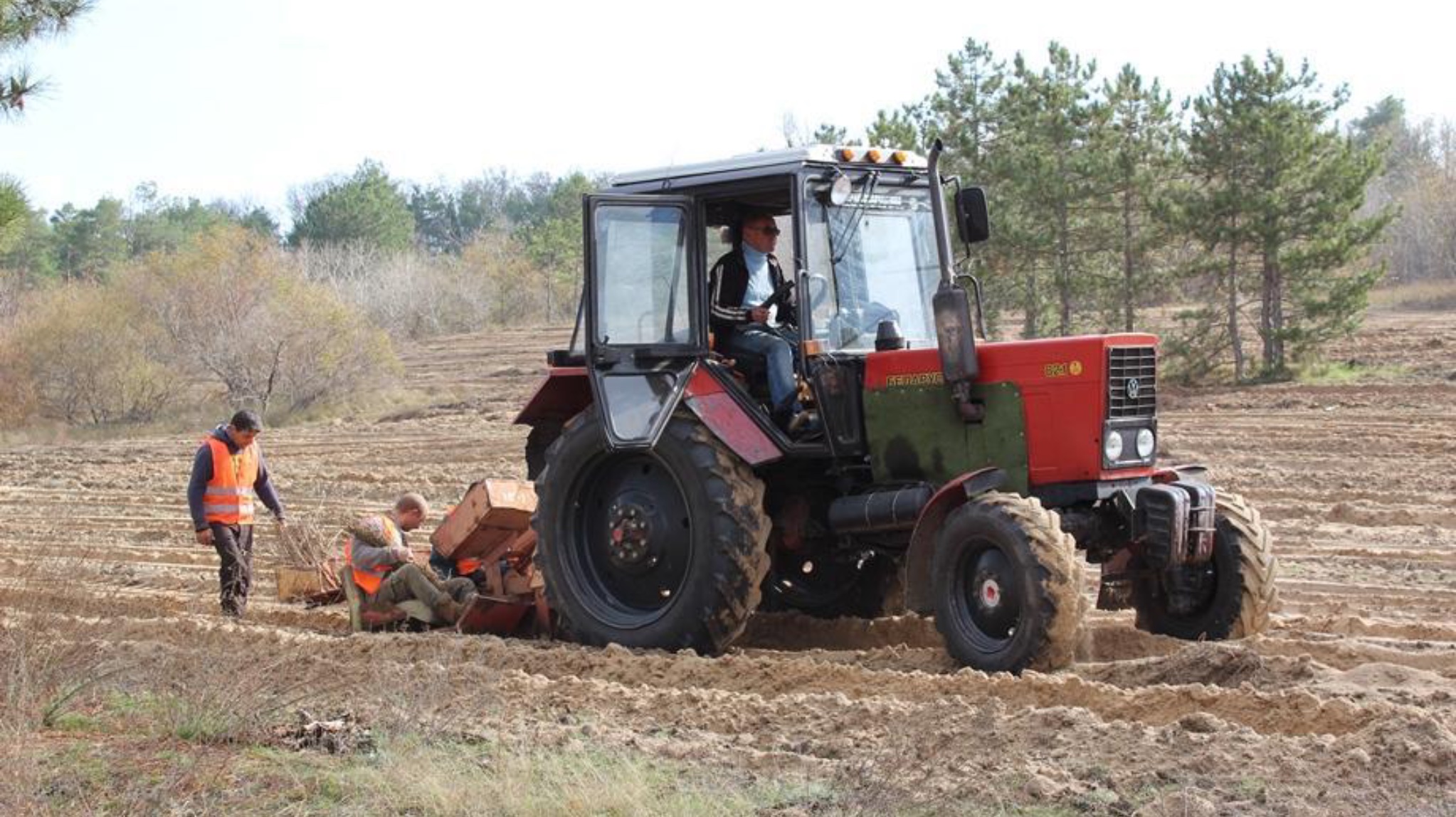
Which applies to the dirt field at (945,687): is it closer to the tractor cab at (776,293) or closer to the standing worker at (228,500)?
the standing worker at (228,500)

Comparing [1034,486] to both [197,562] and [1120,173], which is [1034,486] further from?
[1120,173]

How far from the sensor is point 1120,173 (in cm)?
2989

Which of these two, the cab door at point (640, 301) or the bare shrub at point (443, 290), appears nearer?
the cab door at point (640, 301)

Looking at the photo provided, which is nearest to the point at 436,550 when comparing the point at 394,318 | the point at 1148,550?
the point at 1148,550

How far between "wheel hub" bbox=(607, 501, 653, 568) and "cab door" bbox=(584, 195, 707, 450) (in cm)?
47

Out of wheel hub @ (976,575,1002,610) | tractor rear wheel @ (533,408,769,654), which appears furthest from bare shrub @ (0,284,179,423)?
wheel hub @ (976,575,1002,610)

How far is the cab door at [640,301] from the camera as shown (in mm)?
8797

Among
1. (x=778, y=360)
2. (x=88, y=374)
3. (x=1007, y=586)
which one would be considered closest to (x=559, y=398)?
(x=778, y=360)

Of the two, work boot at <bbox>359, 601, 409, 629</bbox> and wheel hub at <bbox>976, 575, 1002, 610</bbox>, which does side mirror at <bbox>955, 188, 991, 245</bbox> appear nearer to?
wheel hub at <bbox>976, 575, 1002, 610</bbox>

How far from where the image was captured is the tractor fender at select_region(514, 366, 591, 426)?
952 centimetres

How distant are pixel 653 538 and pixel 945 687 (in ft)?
6.73

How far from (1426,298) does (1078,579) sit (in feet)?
122

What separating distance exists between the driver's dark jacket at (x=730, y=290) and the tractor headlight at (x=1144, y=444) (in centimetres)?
200

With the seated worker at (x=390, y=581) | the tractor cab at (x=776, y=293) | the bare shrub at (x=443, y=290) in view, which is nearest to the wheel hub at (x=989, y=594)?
the tractor cab at (x=776, y=293)
